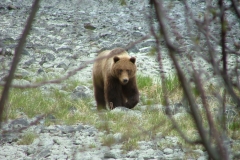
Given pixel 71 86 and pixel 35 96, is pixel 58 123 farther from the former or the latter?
pixel 71 86

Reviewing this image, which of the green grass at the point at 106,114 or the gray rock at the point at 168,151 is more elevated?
the green grass at the point at 106,114

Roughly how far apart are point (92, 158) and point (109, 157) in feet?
0.53

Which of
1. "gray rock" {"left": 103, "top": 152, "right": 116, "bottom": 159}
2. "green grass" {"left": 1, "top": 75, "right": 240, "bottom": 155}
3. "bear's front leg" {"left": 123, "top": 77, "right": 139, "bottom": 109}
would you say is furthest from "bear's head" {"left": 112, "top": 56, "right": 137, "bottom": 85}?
"gray rock" {"left": 103, "top": 152, "right": 116, "bottom": 159}

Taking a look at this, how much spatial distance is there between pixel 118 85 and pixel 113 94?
244mm

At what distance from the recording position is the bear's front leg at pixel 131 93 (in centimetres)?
663

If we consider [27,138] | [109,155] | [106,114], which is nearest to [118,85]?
[106,114]

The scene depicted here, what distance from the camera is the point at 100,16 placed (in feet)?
45.2

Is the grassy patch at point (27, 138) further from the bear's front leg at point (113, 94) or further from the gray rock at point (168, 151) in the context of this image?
the bear's front leg at point (113, 94)

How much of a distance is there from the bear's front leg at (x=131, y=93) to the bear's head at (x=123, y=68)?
113 mm

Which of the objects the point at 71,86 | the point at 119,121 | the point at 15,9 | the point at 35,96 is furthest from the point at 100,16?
the point at 119,121

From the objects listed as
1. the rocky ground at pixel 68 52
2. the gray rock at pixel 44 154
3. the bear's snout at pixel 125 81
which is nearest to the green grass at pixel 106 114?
the rocky ground at pixel 68 52

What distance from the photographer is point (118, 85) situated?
693cm

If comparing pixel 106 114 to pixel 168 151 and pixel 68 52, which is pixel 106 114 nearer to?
pixel 168 151

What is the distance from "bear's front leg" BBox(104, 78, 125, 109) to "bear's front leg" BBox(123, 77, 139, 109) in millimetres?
115
